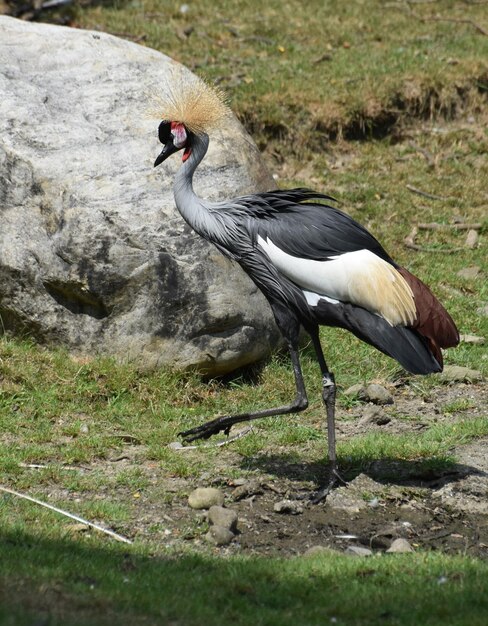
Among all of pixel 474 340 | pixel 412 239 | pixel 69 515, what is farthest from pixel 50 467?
pixel 412 239

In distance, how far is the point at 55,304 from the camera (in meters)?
7.22

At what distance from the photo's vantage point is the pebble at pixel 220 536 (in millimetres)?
5270

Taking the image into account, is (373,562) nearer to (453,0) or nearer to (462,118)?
(462,118)

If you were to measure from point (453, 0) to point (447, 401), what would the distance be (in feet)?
26.9

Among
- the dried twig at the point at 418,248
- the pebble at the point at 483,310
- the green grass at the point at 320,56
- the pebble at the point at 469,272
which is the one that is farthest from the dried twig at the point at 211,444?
the green grass at the point at 320,56

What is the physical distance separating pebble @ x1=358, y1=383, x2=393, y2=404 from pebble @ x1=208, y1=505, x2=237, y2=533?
224 centimetres

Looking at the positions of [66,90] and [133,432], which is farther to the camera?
[66,90]

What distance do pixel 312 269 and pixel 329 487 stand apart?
1.28 metres

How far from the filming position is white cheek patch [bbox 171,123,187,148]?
6207 mm

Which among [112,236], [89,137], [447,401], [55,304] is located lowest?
[447,401]

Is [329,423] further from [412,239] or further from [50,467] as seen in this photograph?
[412,239]

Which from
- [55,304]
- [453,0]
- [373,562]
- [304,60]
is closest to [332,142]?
[304,60]

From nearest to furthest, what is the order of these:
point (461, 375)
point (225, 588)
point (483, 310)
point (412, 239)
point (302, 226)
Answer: point (225, 588), point (302, 226), point (461, 375), point (483, 310), point (412, 239)

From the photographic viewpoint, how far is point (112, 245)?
6988 millimetres
